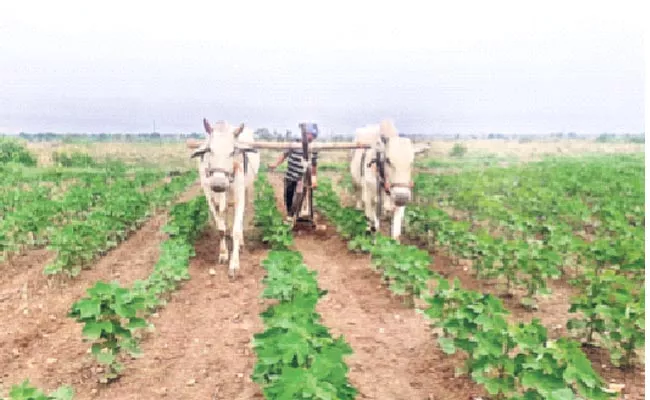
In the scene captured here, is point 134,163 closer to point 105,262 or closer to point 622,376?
point 105,262

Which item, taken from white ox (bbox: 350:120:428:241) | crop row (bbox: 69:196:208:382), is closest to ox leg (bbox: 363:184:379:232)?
white ox (bbox: 350:120:428:241)

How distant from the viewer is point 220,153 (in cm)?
883

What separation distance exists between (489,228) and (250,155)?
209 inches

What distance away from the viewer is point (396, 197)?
30.5 feet

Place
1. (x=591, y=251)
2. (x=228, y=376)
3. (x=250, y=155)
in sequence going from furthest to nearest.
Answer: (x=250, y=155) → (x=591, y=251) → (x=228, y=376)

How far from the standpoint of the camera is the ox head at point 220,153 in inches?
342

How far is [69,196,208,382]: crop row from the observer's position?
512 centimetres

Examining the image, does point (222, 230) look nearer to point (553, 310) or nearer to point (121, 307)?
point (121, 307)

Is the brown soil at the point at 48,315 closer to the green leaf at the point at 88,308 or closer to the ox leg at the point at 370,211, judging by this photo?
the green leaf at the point at 88,308

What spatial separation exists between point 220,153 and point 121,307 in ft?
12.9

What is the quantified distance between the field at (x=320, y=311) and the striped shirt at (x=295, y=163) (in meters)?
0.76

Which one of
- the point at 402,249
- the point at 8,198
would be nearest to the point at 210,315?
the point at 402,249

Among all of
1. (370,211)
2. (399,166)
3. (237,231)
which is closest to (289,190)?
(370,211)

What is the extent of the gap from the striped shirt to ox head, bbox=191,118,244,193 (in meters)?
2.24
